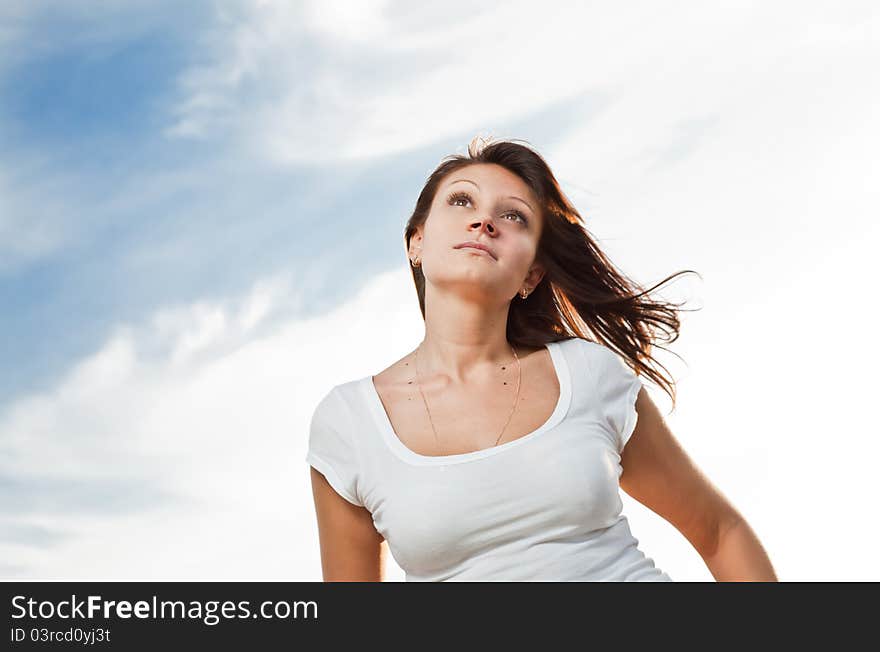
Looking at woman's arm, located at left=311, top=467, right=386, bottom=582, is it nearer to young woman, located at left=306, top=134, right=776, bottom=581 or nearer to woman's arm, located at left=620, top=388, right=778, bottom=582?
young woman, located at left=306, top=134, right=776, bottom=581

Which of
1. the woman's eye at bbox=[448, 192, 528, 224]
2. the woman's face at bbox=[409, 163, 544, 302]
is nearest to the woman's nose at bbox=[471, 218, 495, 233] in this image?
the woman's face at bbox=[409, 163, 544, 302]

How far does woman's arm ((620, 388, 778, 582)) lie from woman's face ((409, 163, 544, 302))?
1.89 ft

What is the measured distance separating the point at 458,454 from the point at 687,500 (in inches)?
33.7

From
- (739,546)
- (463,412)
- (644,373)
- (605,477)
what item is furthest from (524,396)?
(739,546)

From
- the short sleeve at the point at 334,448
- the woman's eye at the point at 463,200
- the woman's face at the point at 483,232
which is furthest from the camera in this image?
the woman's eye at the point at 463,200

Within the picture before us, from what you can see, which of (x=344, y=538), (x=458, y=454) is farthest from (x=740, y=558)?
(x=344, y=538)

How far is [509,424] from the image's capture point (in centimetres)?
282

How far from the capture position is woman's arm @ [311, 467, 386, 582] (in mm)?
2945

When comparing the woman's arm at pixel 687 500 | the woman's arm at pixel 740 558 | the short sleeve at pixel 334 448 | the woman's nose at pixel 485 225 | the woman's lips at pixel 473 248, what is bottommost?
the woman's arm at pixel 740 558

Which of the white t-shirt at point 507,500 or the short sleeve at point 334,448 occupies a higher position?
the short sleeve at point 334,448

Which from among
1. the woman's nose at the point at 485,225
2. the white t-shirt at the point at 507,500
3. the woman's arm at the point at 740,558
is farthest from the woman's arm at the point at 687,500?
the woman's nose at the point at 485,225

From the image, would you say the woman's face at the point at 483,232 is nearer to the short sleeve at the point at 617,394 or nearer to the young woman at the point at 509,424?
the young woman at the point at 509,424

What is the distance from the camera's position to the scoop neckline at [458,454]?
2.68 m
